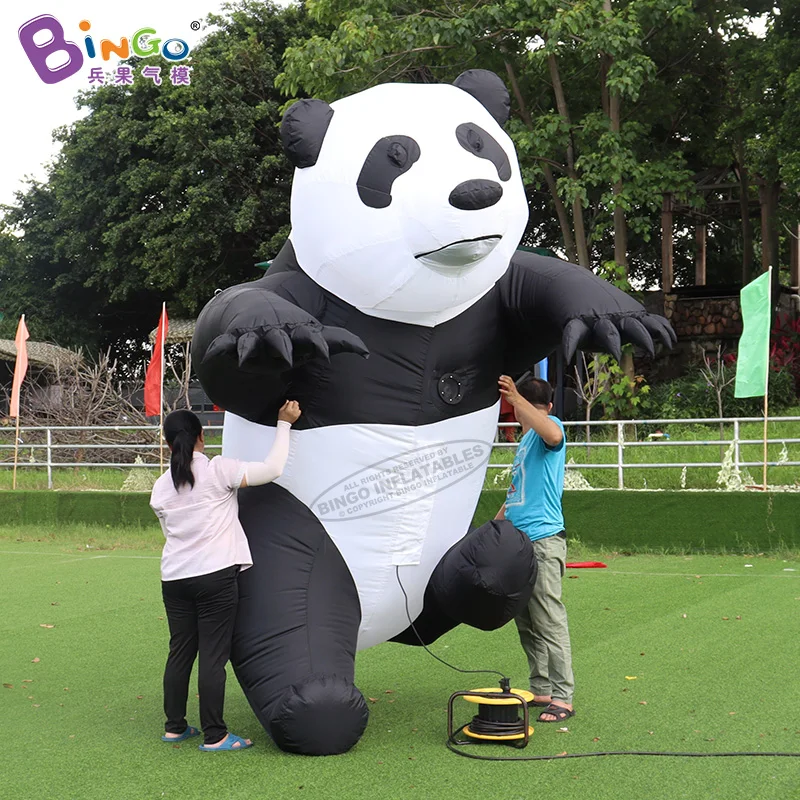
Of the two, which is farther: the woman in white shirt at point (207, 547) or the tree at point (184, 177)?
the tree at point (184, 177)

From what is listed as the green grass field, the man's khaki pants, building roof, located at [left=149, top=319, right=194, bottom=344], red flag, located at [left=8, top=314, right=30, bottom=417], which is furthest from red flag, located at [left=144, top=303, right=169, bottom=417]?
the man's khaki pants

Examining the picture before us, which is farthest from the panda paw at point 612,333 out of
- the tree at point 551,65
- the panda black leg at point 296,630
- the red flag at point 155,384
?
the tree at point 551,65

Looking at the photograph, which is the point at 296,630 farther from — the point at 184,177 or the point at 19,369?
the point at 184,177

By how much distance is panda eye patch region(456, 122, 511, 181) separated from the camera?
3947 mm

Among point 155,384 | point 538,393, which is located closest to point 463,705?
point 538,393

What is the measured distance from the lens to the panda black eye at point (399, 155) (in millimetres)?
3865

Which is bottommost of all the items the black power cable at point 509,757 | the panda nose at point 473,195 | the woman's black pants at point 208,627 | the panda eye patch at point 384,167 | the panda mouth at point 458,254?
the black power cable at point 509,757

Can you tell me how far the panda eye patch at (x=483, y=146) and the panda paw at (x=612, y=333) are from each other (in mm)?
630

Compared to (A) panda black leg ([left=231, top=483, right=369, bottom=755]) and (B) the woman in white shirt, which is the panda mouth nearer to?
(B) the woman in white shirt

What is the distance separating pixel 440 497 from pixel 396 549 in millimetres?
271

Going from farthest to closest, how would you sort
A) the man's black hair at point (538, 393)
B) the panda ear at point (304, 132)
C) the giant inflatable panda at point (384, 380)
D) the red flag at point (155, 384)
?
the red flag at point (155, 384)
the man's black hair at point (538, 393)
the panda ear at point (304, 132)
the giant inflatable panda at point (384, 380)

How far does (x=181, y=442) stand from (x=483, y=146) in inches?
63.0

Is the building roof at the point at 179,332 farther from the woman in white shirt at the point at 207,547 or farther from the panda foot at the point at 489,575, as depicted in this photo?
the panda foot at the point at 489,575

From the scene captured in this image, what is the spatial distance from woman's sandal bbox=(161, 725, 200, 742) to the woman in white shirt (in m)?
0.21
